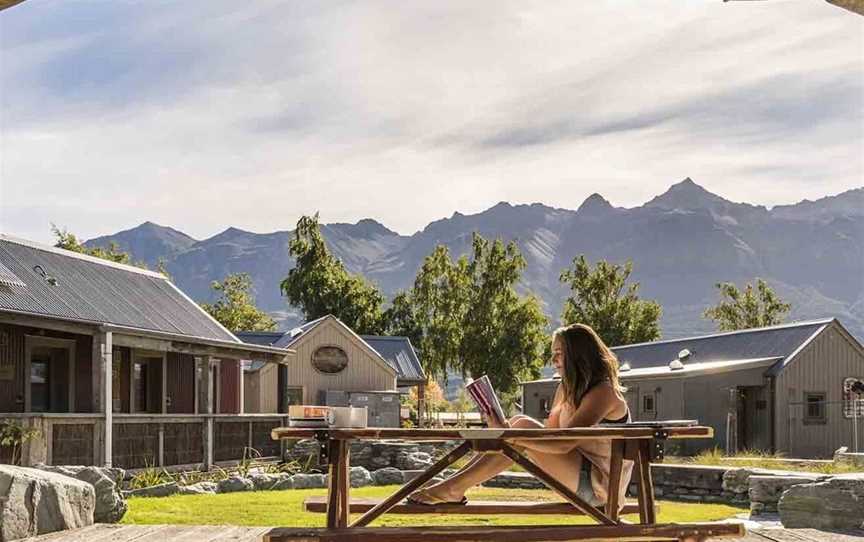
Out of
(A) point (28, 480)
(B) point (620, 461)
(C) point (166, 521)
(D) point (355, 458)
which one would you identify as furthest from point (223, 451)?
(B) point (620, 461)

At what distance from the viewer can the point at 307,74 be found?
958 inches

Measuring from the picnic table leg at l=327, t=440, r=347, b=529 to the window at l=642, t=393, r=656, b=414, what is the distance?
30246 millimetres

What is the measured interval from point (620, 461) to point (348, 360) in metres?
35.2

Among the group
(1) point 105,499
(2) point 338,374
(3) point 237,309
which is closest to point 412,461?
(1) point 105,499

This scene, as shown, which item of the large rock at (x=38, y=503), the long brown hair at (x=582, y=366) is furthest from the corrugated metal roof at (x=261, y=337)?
the long brown hair at (x=582, y=366)

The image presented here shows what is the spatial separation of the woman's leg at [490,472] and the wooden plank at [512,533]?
0.66 m

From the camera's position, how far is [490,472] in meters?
6.70

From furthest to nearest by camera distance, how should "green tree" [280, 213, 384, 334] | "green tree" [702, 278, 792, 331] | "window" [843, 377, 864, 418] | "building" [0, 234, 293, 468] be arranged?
1. "green tree" [702, 278, 792, 331]
2. "green tree" [280, 213, 384, 334]
3. "window" [843, 377, 864, 418]
4. "building" [0, 234, 293, 468]

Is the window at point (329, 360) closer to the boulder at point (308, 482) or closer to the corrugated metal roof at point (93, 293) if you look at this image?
the corrugated metal roof at point (93, 293)

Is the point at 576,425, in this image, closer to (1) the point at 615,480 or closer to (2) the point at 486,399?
(1) the point at 615,480

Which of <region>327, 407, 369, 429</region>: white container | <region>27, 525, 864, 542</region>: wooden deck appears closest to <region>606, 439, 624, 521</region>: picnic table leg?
<region>327, 407, 369, 429</region>: white container

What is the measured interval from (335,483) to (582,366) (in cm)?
149

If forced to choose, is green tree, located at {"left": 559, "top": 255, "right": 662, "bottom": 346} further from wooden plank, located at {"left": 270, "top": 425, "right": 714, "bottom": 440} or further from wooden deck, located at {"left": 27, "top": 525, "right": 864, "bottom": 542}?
wooden plank, located at {"left": 270, "top": 425, "right": 714, "bottom": 440}

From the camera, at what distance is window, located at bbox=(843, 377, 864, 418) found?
3444 cm
